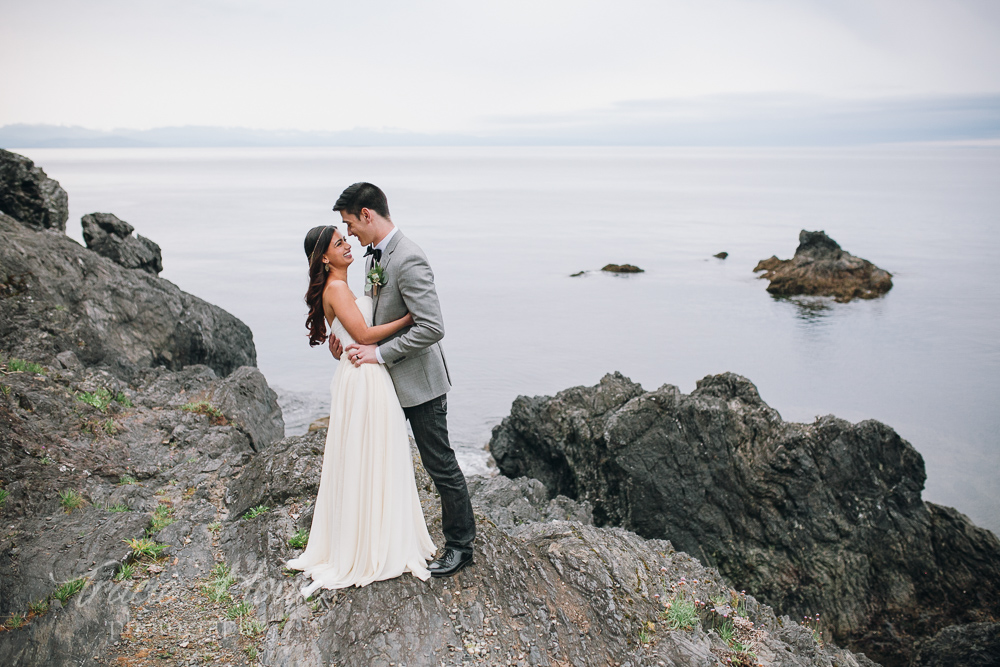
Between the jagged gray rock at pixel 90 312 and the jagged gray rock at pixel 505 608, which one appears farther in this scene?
the jagged gray rock at pixel 90 312

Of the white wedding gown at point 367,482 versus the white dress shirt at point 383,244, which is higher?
the white dress shirt at point 383,244

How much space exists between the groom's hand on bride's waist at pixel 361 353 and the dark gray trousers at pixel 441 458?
0.51 meters

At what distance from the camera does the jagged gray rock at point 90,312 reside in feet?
37.6

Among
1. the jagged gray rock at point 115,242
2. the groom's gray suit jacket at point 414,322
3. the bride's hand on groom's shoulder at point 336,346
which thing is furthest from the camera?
the jagged gray rock at point 115,242

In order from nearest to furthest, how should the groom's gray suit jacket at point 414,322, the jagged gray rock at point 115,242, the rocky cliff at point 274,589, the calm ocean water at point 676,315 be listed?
1. the groom's gray suit jacket at point 414,322
2. the rocky cliff at point 274,589
3. the jagged gray rock at point 115,242
4. the calm ocean water at point 676,315

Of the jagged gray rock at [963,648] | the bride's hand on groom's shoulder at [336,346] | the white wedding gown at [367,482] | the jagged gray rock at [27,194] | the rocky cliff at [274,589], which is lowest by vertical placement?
the jagged gray rock at [963,648]

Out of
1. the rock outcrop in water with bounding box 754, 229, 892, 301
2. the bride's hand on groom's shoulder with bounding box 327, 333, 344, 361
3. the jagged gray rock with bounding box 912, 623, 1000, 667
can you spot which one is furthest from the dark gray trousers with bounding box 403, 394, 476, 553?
the rock outcrop in water with bounding box 754, 229, 892, 301

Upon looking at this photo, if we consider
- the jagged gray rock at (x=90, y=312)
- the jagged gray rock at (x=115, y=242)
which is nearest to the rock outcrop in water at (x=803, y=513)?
the jagged gray rock at (x=90, y=312)

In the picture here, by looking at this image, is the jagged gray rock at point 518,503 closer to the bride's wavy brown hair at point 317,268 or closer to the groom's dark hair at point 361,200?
the bride's wavy brown hair at point 317,268

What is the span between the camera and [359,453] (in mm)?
5504

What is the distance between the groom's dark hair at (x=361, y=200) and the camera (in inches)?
203

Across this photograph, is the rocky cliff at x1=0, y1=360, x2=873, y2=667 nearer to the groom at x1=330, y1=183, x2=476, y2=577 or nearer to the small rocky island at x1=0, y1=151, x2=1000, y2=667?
the small rocky island at x1=0, y1=151, x2=1000, y2=667

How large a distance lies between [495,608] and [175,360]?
11288 mm

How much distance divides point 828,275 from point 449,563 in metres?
Result: 41.0
